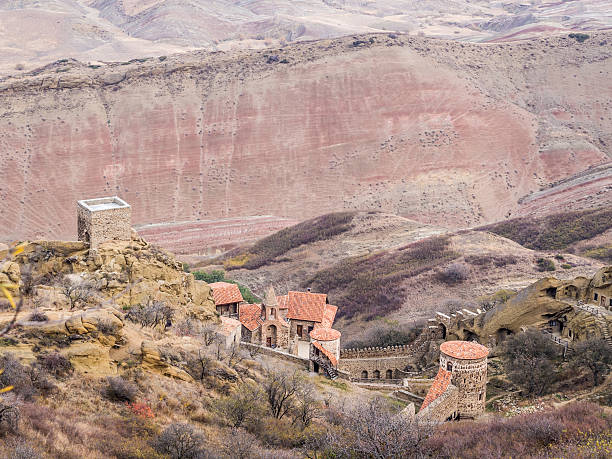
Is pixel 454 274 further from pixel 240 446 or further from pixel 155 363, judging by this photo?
pixel 240 446

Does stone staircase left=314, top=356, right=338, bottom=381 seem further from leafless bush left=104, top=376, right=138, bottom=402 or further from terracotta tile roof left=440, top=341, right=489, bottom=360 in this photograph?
leafless bush left=104, top=376, right=138, bottom=402

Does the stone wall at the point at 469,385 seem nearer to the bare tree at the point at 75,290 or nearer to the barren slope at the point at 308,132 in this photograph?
the bare tree at the point at 75,290

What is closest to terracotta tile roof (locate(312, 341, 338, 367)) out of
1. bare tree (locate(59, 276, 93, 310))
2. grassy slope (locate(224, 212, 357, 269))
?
bare tree (locate(59, 276, 93, 310))

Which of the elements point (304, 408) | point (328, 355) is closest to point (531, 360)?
point (328, 355)

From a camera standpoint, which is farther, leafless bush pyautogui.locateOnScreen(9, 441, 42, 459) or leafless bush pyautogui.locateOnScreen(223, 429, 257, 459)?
leafless bush pyautogui.locateOnScreen(223, 429, 257, 459)

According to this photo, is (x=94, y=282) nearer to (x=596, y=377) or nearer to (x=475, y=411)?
(x=475, y=411)

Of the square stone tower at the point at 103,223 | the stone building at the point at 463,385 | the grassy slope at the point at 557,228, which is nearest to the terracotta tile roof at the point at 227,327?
the square stone tower at the point at 103,223

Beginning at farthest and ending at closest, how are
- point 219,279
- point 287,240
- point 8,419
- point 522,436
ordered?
1. point 287,240
2. point 219,279
3. point 522,436
4. point 8,419
